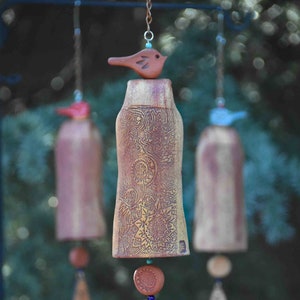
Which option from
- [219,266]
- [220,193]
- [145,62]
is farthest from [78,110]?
[145,62]

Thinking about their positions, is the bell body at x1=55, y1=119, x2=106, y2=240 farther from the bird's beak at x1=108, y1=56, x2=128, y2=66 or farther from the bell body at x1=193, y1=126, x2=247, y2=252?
the bird's beak at x1=108, y1=56, x2=128, y2=66

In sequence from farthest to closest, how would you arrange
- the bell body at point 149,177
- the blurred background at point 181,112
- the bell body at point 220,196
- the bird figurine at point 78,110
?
the blurred background at point 181,112 → the bird figurine at point 78,110 → the bell body at point 220,196 → the bell body at point 149,177

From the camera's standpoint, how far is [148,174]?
1461 millimetres

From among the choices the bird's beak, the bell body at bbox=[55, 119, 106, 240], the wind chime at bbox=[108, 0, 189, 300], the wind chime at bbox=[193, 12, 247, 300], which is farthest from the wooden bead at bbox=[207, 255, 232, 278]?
the bird's beak

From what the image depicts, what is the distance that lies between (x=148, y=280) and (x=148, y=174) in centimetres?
16

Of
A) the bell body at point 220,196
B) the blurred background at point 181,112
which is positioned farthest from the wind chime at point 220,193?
the blurred background at point 181,112

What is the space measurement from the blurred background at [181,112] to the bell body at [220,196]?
1.25 ft

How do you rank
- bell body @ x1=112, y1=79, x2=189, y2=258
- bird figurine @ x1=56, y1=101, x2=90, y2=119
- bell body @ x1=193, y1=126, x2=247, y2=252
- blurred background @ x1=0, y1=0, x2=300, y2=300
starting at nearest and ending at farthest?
bell body @ x1=112, y1=79, x2=189, y2=258
bell body @ x1=193, y1=126, x2=247, y2=252
bird figurine @ x1=56, y1=101, x2=90, y2=119
blurred background @ x1=0, y1=0, x2=300, y2=300

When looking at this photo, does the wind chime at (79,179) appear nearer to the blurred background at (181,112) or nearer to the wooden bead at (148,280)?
the blurred background at (181,112)

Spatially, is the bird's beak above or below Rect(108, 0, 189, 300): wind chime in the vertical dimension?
above

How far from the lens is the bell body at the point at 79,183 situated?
7.45 ft

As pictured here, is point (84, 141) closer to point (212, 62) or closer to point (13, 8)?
point (212, 62)

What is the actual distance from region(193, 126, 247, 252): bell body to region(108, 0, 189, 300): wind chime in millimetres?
697

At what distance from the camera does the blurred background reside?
2.71 metres
